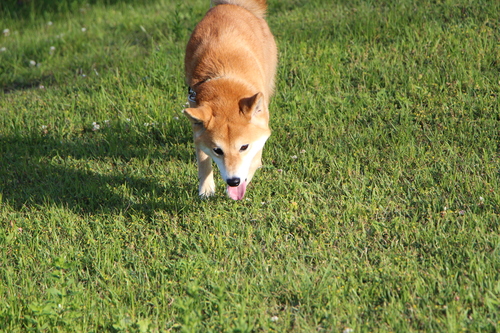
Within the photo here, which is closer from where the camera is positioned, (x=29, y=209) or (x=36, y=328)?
(x=36, y=328)

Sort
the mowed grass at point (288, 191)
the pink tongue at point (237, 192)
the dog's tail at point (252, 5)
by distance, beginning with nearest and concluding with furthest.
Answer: the mowed grass at point (288, 191)
the pink tongue at point (237, 192)
the dog's tail at point (252, 5)

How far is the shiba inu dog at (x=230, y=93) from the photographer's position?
12.6 feet

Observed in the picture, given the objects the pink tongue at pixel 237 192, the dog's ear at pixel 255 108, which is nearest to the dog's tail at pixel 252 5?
the dog's ear at pixel 255 108

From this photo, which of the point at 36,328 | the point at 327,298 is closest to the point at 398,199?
the point at 327,298

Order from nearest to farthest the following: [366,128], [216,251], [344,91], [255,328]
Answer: [255,328] < [216,251] < [366,128] < [344,91]

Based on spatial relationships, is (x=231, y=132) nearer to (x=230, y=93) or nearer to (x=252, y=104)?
(x=252, y=104)

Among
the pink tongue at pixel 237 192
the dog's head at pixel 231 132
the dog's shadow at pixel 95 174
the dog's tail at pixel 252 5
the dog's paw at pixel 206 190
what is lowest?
the dog's shadow at pixel 95 174

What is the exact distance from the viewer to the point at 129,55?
6.84 meters

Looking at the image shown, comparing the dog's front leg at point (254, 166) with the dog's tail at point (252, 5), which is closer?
the dog's front leg at point (254, 166)

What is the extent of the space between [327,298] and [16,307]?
77.1 inches

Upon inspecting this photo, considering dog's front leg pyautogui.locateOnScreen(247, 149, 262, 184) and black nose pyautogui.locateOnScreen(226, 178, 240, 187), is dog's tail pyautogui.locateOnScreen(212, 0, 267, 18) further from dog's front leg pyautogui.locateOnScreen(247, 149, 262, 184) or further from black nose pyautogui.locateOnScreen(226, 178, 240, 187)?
black nose pyautogui.locateOnScreen(226, 178, 240, 187)

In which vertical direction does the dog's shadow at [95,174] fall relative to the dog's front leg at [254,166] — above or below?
below

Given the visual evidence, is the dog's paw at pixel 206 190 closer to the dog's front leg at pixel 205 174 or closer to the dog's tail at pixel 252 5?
the dog's front leg at pixel 205 174

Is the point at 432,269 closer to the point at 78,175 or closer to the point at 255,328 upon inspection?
the point at 255,328
